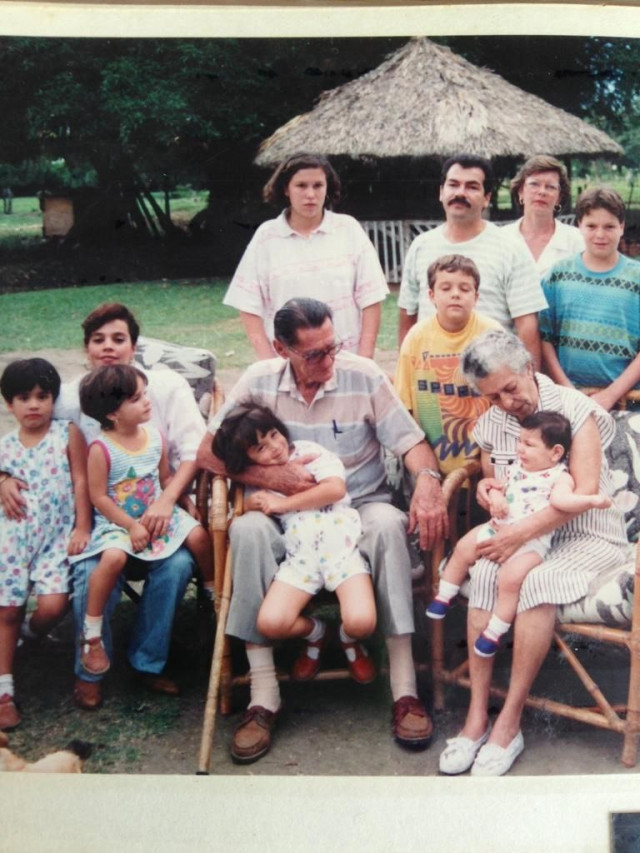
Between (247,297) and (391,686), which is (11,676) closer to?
(391,686)

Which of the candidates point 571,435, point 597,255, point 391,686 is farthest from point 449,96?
point 391,686

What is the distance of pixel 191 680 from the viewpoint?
2426 millimetres

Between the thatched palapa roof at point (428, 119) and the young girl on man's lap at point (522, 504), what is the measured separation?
0.77m

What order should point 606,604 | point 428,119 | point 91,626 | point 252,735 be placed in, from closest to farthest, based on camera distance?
point 606,604
point 252,735
point 91,626
point 428,119

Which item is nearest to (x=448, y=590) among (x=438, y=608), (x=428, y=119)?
(x=438, y=608)

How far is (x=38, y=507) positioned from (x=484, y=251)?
1.36 metres

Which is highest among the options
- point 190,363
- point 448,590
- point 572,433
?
point 190,363

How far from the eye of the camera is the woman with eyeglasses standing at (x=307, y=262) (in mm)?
2471

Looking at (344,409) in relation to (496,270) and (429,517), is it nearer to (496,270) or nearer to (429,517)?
(429,517)

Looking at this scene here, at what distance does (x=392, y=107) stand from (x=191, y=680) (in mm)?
1623

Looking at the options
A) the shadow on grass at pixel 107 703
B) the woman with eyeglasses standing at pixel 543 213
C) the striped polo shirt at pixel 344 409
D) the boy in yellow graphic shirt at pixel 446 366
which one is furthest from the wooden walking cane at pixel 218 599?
the woman with eyeglasses standing at pixel 543 213

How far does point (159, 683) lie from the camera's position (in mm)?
2410

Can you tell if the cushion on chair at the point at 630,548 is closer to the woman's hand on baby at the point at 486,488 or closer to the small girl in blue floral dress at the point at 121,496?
the woman's hand on baby at the point at 486,488

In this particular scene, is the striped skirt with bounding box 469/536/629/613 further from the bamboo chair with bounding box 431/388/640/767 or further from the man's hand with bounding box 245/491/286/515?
the man's hand with bounding box 245/491/286/515
